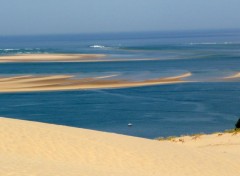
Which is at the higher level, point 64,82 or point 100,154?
point 100,154

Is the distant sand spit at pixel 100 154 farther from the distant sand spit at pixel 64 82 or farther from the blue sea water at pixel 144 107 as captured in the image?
the distant sand spit at pixel 64 82

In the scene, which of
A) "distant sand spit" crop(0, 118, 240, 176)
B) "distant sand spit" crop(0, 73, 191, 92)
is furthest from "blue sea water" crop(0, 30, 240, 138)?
"distant sand spit" crop(0, 118, 240, 176)

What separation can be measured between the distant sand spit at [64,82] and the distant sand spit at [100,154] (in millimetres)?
29652

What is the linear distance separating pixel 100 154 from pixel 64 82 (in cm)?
3670

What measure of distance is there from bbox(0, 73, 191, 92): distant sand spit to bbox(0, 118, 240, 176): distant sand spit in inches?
1167

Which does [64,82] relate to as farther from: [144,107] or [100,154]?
[100,154]

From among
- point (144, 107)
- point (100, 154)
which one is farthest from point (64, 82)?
point (100, 154)

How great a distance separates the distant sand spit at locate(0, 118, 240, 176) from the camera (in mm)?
13133

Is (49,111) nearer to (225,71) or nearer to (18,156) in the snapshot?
(18,156)

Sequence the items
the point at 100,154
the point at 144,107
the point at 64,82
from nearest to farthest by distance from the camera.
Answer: the point at 100,154, the point at 144,107, the point at 64,82

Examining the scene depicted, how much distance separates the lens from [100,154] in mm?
14609

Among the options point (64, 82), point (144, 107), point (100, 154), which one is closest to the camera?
point (100, 154)

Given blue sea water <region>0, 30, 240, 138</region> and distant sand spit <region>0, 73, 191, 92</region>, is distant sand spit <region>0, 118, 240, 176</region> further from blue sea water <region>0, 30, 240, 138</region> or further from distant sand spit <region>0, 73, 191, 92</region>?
distant sand spit <region>0, 73, 191, 92</region>

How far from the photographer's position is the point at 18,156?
13.4 m
